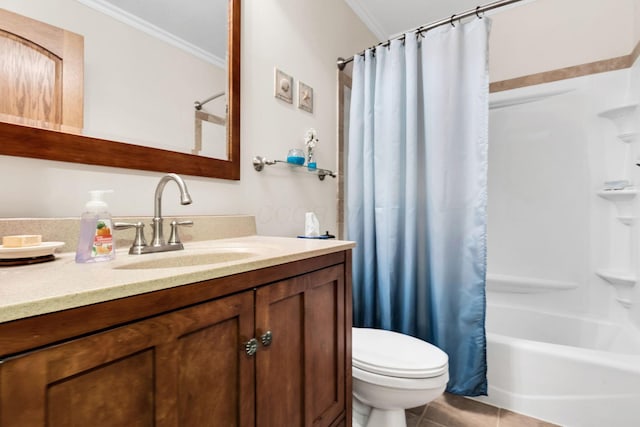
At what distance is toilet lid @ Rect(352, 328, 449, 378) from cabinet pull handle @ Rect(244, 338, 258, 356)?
1.98 feet

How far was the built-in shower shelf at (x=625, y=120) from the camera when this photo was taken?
1.69m

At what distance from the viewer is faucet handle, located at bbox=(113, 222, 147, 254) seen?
83 cm

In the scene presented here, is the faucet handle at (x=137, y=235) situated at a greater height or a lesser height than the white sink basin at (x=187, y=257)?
greater

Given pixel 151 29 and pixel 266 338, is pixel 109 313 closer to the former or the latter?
pixel 266 338

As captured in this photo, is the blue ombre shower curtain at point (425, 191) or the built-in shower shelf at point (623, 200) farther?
the built-in shower shelf at point (623, 200)

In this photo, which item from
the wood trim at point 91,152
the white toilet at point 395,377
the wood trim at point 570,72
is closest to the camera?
the wood trim at point 91,152

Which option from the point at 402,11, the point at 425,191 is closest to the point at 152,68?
the point at 425,191

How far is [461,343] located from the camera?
1437mm

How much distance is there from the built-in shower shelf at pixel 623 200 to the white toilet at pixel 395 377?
1510 mm

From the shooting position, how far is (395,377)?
3.38 feet

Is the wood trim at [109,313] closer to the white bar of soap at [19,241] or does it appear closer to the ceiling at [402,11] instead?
the white bar of soap at [19,241]

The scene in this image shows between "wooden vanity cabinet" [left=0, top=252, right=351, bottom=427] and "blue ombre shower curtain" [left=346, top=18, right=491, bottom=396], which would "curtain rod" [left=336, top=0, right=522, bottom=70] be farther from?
"wooden vanity cabinet" [left=0, top=252, right=351, bottom=427]

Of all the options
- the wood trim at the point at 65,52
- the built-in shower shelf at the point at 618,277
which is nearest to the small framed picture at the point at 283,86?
the wood trim at the point at 65,52

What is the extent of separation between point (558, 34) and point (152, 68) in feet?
8.17
